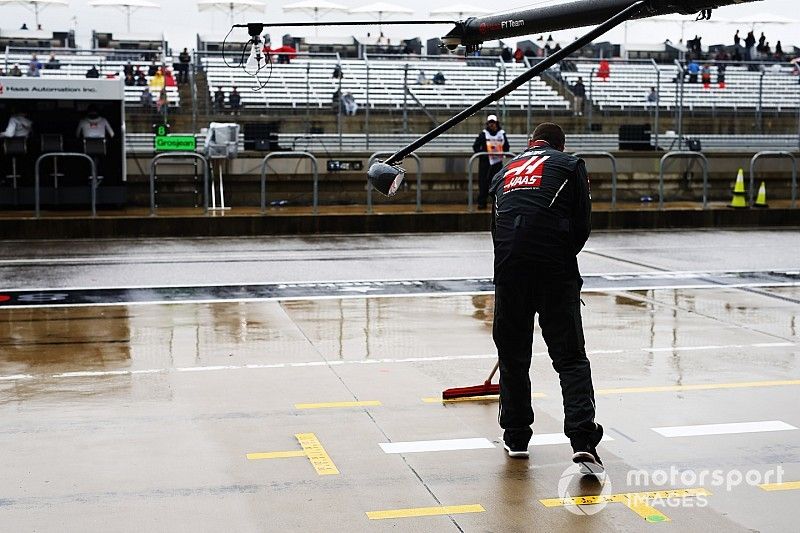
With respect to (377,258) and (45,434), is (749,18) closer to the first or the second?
(377,258)

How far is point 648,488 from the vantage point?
595 cm

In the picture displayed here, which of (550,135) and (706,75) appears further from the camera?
(706,75)

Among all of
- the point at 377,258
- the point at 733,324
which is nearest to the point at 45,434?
the point at 733,324

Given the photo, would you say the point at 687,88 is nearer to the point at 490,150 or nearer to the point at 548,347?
the point at 490,150

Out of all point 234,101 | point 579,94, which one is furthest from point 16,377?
point 579,94

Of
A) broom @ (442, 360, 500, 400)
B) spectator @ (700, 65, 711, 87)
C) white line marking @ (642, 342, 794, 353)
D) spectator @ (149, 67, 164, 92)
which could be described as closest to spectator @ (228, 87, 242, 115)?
spectator @ (149, 67, 164, 92)

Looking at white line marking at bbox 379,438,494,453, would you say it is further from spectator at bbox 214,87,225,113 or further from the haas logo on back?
spectator at bbox 214,87,225,113

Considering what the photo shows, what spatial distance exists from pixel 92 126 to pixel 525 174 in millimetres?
15522

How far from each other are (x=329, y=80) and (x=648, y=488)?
66.0 ft

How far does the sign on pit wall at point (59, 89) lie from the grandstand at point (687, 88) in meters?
11.5

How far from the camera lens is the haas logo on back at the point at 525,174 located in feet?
20.9

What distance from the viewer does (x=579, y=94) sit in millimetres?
27938

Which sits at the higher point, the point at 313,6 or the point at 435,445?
the point at 313,6

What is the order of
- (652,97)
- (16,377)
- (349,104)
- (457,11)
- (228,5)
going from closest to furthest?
(16,377) < (349,104) < (652,97) < (228,5) < (457,11)
